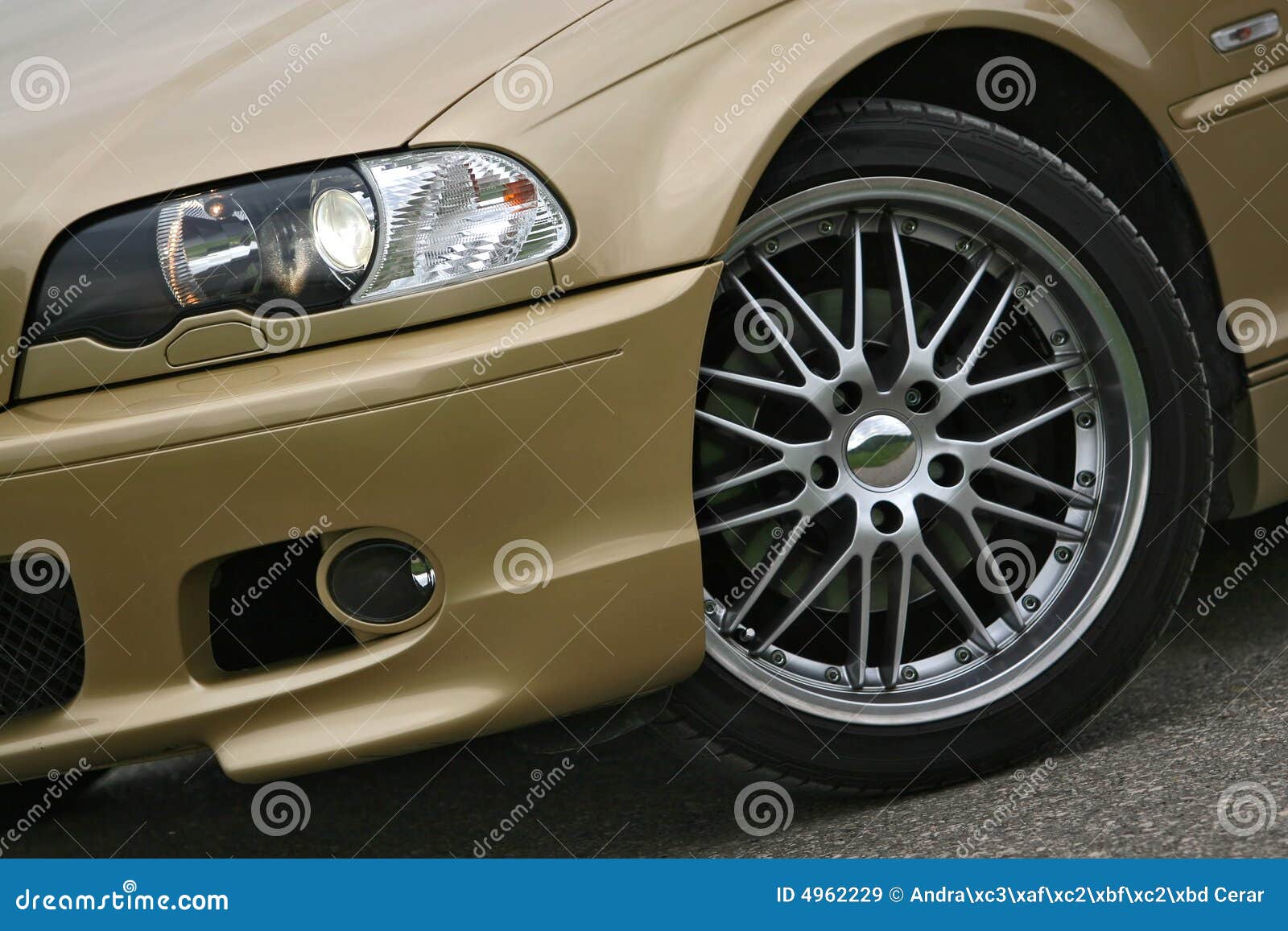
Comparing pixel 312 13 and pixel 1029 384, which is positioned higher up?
pixel 312 13

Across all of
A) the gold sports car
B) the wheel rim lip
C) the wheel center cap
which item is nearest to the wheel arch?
the gold sports car

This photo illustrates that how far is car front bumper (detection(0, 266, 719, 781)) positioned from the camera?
177 cm

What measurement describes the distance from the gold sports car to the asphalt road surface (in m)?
0.13

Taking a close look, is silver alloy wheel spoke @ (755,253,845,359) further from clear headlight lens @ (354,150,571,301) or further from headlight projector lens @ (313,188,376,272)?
headlight projector lens @ (313,188,376,272)

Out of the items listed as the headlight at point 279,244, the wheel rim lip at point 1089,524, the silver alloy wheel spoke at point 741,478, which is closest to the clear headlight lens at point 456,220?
the headlight at point 279,244

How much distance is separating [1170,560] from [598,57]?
49.6 inches

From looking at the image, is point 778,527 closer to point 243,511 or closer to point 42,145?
point 243,511

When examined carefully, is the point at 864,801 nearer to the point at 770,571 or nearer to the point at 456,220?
the point at 770,571

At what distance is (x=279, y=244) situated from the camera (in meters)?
1.80

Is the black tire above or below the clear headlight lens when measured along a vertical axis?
below

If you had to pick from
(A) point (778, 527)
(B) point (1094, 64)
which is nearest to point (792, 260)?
(A) point (778, 527)

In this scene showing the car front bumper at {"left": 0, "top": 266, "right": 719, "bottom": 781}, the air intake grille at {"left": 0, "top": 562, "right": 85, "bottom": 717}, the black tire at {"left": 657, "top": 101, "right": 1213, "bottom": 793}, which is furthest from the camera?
the black tire at {"left": 657, "top": 101, "right": 1213, "bottom": 793}

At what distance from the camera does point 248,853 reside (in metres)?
2.44

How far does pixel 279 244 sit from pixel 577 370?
441 mm
